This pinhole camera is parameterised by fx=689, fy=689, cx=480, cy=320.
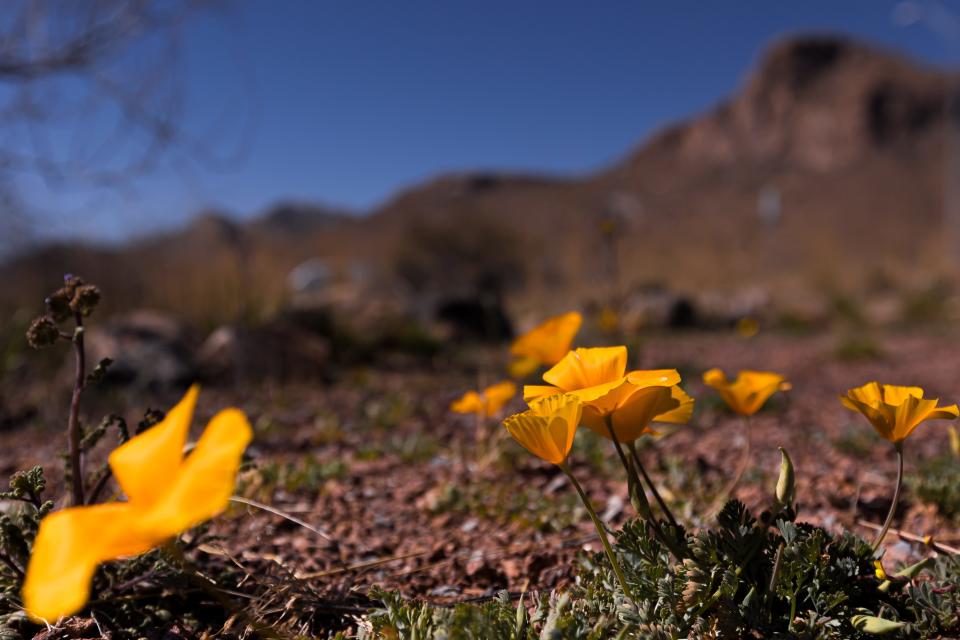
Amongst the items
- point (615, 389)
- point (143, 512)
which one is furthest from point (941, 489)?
point (143, 512)

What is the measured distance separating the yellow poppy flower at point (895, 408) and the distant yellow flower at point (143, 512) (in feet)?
3.50

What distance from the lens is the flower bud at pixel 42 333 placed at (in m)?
1.28

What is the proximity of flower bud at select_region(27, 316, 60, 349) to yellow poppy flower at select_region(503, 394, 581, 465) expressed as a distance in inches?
34.3

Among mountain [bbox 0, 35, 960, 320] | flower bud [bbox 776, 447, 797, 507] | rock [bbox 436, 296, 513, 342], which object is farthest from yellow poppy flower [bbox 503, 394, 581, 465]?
rock [bbox 436, 296, 513, 342]

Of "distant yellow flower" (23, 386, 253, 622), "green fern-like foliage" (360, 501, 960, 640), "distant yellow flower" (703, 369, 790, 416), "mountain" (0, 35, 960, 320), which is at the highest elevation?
"distant yellow flower" (23, 386, 253, 622)

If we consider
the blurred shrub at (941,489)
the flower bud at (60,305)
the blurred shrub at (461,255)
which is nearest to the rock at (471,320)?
the blurred shrub at (941,489)

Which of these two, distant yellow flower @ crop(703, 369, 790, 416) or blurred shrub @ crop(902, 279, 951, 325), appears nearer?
distant yellow flower @ crop(703, 369, 790, 416)

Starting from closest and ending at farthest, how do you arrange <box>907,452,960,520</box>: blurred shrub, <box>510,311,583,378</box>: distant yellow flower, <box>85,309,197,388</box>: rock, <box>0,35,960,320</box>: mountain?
<box>510,311,583,378</box>: distant yellow flower
<box>907,452,960,520</box>: blurred shrub
<box>85,309,197,388</box>: rock
<box>0,35,960,320</box>: mountain

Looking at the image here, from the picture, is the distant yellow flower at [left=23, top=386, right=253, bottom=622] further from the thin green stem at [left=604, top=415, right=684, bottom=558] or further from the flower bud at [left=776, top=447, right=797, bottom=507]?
the flower bud at [left=776, top=447, right=797, bottom=507]

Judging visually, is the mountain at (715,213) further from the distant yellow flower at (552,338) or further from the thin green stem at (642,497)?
the thin green stem at (642,497)

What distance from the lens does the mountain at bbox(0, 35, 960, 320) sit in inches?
589

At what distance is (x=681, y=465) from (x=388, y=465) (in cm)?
122

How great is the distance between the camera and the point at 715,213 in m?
65.8

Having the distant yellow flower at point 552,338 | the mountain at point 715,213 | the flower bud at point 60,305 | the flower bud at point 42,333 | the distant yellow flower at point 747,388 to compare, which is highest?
the flower bud at point 60,305
